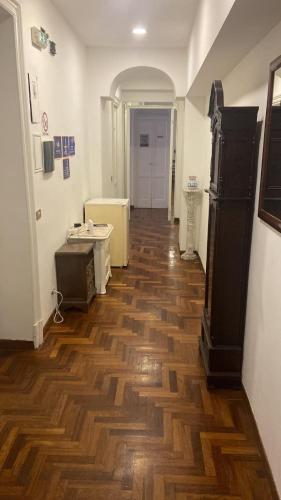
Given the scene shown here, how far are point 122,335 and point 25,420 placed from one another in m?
1.22

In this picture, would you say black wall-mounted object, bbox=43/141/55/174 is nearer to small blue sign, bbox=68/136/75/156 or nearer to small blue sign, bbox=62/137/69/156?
small blue sign, bbox=62/137/69/156

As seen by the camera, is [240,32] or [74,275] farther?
[74,275]

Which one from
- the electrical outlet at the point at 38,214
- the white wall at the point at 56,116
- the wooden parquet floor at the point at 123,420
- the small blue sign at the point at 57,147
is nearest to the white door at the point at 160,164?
the white wall at the point at 56,116

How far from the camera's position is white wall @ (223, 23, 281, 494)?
1.87 metres

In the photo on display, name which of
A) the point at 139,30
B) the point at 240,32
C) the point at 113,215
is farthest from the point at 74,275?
the point at 139,30

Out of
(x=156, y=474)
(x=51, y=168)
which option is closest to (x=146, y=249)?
(x=51, y=168)

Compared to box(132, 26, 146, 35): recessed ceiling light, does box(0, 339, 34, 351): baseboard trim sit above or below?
below

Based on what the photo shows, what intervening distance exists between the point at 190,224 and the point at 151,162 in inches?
167

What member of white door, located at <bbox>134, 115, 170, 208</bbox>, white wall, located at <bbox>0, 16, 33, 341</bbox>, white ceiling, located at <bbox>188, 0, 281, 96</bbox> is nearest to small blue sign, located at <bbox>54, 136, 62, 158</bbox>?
white wall, located at <bbox>0, 16, 33, 341</bbox>

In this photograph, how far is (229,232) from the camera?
8.03 feet

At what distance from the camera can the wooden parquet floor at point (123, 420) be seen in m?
1.89

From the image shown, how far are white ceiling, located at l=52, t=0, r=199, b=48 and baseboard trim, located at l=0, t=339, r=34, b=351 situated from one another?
3029 millimetres

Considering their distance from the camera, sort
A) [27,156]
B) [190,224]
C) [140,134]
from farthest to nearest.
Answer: [140,134], [190,224], [27,156]

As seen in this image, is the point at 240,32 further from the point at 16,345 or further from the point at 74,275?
the point at 16,345
